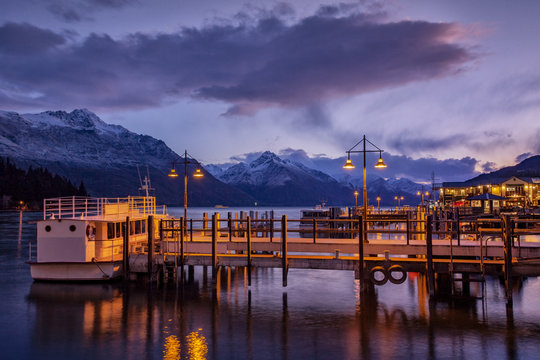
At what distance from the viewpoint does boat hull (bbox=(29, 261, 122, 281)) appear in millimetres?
31859

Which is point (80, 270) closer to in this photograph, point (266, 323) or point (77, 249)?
point (77, 249)

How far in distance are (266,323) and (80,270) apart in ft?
50.9

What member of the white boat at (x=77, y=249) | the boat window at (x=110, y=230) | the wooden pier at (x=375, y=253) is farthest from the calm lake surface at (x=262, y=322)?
the boat window at (x=110, y=230)

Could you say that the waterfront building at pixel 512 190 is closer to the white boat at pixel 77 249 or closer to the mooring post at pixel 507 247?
the mooring post at pixel 507 247

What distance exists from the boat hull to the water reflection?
0.62 metres

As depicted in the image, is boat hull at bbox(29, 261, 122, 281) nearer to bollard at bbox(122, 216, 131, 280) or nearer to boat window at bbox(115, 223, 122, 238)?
bollard at bbox(122, 216, 131, 280)

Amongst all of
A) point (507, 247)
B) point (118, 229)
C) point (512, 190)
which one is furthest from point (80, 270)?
point (512, 190)

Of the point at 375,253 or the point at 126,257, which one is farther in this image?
the point at 126,257

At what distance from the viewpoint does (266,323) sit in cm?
2375

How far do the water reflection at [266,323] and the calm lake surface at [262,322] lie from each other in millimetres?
49

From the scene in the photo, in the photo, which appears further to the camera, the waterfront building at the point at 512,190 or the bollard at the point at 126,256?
the waterfront building at the point at 512,190

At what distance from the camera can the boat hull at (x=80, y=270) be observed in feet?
105

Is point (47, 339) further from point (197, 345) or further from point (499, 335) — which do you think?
point (499, 335)

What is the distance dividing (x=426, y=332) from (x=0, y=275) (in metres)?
35.9
